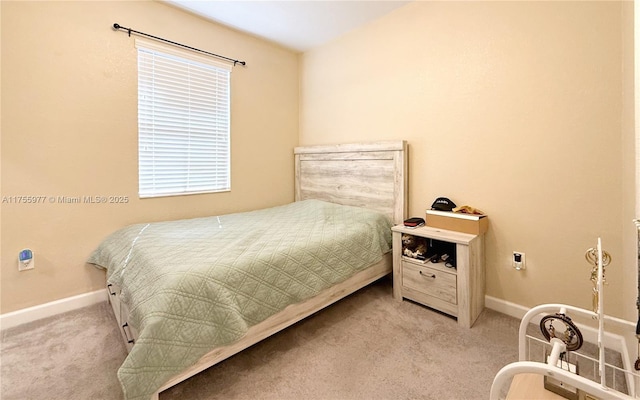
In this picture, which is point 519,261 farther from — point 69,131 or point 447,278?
point 69,131

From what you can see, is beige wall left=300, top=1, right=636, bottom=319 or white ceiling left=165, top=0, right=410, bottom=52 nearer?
beige wall left=300, top=1, right=636, bottom=319

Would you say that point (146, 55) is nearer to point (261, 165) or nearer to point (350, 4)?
point (261, 165)

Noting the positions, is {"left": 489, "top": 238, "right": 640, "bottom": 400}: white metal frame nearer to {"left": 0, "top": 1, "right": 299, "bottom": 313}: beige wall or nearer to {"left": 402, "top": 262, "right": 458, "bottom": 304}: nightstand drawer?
{"left": 402, "top": 262, "right": 458, "bottom": 304}: nightstand drawer

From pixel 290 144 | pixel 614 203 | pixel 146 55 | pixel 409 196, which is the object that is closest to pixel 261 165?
pixel 290 144

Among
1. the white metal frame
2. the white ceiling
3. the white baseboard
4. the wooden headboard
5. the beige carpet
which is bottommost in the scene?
the beige carpet

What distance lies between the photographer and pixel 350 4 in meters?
2.51

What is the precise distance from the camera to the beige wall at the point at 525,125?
1.62 m

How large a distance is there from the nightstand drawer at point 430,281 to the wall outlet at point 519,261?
483 millimetres

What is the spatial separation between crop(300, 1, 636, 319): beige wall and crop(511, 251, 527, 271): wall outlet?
3cm

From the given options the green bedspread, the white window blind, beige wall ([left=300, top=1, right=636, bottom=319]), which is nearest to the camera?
the green bedspread

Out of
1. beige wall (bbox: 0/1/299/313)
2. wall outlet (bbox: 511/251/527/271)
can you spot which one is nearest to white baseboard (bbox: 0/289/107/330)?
beige wall (bbox: 0/1/299/313)

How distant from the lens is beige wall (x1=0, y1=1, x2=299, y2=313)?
192 cm

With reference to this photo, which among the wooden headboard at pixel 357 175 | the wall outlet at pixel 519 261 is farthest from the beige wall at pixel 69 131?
the wall outlet at pixel 519 261

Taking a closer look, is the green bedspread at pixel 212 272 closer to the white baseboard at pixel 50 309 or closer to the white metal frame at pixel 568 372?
the white baseboard at pixel 50 309
